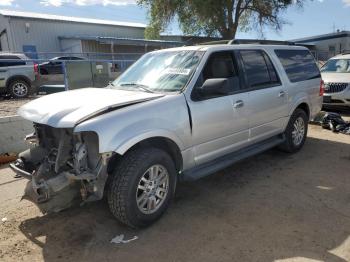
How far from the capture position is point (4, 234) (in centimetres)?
384

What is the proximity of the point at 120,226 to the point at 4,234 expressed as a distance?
3.99 feet

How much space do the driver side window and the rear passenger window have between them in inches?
10.1

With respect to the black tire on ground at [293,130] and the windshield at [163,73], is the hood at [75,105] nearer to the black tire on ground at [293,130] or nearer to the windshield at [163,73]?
the windshield at [163,73]

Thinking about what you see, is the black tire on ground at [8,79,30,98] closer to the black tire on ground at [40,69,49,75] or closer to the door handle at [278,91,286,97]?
the black tire on ground at [40,69,49,75]

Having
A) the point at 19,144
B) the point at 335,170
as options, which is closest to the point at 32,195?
the point at 19,144

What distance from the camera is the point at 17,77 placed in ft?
45.2

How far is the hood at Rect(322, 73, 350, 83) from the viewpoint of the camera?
1021 centimetres

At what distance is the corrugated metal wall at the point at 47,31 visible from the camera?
100ft

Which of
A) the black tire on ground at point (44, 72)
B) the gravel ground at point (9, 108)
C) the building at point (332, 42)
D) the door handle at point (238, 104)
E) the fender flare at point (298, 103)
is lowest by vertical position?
the gravel ground at point (9, 108)

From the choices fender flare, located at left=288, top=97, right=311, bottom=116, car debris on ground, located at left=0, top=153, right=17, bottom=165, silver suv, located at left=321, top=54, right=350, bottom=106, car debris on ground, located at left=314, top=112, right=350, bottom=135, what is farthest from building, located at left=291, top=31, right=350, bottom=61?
car debris on ground, located at left=0, top=153, right=17, bottom=165

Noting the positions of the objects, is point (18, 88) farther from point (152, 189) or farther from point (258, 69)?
point (152, 189)

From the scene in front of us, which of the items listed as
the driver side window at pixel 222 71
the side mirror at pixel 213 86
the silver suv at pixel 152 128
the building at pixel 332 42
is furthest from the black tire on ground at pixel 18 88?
the building at pixel 332 42

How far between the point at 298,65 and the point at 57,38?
100 feet

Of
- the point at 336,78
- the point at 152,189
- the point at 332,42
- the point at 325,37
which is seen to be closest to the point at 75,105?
the point at 152,189
